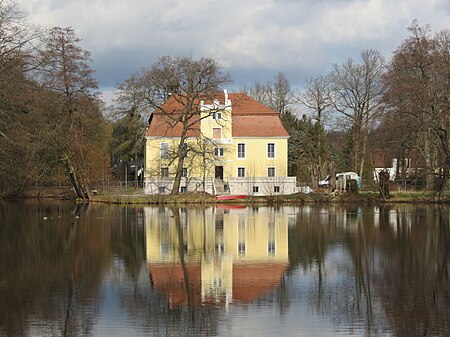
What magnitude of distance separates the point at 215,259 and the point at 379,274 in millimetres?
4336

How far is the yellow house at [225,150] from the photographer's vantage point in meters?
50.6

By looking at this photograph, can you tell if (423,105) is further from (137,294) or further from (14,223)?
(137,294)

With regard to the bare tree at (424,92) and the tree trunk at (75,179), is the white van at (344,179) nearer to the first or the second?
the bare tree at (424,92)

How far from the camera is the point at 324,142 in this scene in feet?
208

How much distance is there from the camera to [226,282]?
12594 millimetres

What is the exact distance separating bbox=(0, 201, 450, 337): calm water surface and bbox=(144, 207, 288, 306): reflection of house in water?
0.03m

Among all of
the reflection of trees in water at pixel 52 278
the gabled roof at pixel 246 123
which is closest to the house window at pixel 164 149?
the gabled roof at pixel 246 123

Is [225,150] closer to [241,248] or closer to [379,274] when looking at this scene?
[241,248]

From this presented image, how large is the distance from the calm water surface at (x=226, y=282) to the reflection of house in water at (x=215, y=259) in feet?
0.11

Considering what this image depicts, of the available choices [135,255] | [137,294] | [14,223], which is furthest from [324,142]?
[137,294]

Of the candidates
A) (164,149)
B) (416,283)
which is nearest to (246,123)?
(164,149)

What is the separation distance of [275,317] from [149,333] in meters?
1.99

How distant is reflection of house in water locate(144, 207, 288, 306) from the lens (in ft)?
38.4

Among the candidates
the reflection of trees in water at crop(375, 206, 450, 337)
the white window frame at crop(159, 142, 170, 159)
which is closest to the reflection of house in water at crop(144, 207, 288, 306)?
the reflection of trees in water at crop(375, 206, 450, 337)
